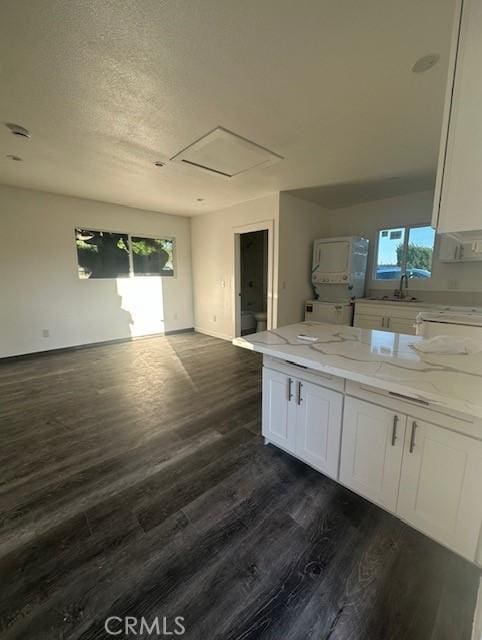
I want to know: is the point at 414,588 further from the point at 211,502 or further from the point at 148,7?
the point at 148,7

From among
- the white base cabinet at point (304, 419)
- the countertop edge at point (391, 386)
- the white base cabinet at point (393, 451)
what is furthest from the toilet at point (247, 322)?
the countertop edge at point (391, 386)

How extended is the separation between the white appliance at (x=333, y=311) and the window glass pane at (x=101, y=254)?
11.8 feet

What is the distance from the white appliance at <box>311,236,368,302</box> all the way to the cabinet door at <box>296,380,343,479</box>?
298 cm

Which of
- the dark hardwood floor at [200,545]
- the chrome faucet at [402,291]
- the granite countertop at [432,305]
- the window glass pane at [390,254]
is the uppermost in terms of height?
the window glass pane at [390,254]

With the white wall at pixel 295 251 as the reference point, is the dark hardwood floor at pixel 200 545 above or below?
below

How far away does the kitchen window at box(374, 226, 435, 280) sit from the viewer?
13.0 feet

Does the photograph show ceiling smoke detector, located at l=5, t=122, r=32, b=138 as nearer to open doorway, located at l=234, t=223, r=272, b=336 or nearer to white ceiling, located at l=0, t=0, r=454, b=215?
white ceiling, located at l=0, t=0, r=454, b=215

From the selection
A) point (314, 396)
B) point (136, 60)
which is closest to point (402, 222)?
point (314, 396)

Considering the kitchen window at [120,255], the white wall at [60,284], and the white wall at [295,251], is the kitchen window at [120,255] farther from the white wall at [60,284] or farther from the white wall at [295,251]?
the white wall at [295,251]

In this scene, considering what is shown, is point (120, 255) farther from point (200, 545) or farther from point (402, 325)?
point (402, 325)

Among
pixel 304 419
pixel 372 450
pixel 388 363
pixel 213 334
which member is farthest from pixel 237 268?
pixel 372 450

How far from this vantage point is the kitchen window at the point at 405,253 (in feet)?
13.0

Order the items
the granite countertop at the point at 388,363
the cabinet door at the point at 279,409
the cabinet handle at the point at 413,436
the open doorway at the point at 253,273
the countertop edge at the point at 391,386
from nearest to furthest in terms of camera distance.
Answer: the countertop edge at the point at 391,386 < the granite countertop at the point at 388,363 < the cabinet handle at the point at 413,436 < the cabinet door at the point at 279,409 < the open doorway at the point at 253,273

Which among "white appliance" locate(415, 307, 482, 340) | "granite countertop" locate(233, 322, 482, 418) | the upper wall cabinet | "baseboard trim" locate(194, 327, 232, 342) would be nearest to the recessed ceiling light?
the upper wall cabinet
